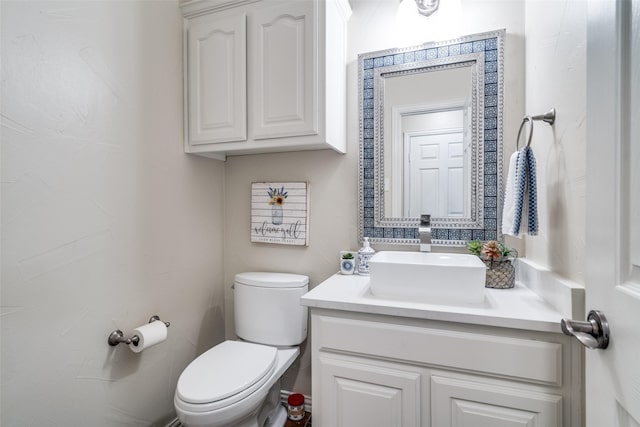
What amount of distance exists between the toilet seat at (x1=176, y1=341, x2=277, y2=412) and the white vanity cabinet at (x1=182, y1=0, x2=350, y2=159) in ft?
3.22

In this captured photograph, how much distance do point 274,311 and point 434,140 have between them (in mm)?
1179

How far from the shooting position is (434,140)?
1487 millimetres

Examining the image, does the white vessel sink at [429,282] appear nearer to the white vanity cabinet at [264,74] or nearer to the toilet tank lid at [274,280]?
the toilet tank lid at [274,280]

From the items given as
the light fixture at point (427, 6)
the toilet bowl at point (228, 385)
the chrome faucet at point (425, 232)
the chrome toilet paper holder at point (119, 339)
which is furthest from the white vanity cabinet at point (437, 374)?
the light fixture at point (427, 6)

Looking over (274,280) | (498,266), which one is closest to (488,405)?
(498,266)

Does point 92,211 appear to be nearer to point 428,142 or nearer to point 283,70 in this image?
point 283,70

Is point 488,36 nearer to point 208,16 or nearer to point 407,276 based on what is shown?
point 407,276

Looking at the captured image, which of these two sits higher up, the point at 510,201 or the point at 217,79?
the point at 217,79

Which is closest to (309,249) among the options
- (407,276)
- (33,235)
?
(407,276)

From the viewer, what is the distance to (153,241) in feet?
4.67

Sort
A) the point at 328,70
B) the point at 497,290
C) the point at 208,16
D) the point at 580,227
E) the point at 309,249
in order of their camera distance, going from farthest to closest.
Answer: the point at 309,249 < the point at 208,16 < the point at 328,70 < the point at 497,290 < the point at 580,227

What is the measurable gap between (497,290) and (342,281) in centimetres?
66

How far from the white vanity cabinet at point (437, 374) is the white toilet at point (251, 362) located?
0.90 feet

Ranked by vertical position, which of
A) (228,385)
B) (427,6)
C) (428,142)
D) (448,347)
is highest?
(427,6)
